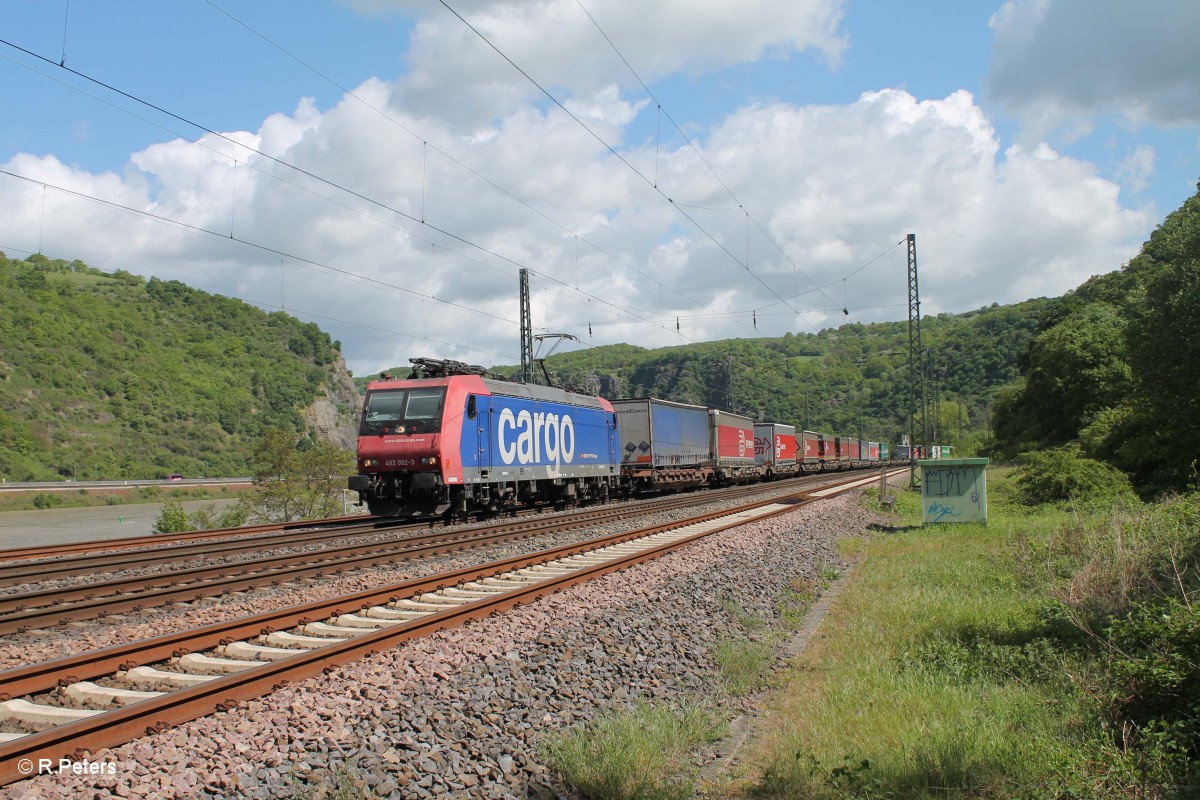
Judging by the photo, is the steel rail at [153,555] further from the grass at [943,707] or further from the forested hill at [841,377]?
the forested hill at [841,377]

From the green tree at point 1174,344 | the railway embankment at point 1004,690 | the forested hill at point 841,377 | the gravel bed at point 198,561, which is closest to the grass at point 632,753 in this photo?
the railway embankment at point 1004,690

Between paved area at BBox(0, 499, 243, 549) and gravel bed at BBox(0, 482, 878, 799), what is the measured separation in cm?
2132

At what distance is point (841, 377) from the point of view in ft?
433

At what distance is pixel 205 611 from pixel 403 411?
11.1 m

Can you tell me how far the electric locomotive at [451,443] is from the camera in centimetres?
2020

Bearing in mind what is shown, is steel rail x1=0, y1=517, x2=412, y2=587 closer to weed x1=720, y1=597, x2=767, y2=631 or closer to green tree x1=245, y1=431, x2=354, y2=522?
weed x1=720, y1=597, x2=767, y2=631

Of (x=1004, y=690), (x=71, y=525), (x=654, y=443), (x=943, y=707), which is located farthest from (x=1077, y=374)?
(x=71, y=525)

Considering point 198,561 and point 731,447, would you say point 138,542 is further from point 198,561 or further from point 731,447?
point 731,447

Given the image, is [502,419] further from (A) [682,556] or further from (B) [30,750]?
(B) [30,750]

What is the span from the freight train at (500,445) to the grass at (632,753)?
14.1 m

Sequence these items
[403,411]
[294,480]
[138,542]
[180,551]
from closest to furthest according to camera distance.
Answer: [180,551]
[138,542]
[403,411]
[294,480]

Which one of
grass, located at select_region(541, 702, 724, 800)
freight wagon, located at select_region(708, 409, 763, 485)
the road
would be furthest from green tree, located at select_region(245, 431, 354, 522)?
the road

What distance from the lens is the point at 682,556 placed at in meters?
14.6

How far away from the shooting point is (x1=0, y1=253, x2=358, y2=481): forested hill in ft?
251
